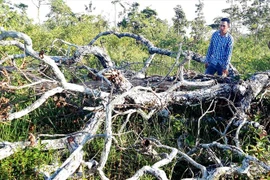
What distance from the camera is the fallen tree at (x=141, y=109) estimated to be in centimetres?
313

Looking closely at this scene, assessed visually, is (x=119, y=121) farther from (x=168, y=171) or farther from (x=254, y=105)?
(x=254, y=105)

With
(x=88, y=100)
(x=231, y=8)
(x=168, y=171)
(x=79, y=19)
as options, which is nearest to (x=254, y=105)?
(x=168, y=171)

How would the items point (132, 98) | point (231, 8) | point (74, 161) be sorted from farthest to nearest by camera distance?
point (231, 8), point (132, 98), point (74, 161)

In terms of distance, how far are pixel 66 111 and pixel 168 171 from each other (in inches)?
55.1

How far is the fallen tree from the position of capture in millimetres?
3131

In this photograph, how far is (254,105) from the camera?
15.3 feet

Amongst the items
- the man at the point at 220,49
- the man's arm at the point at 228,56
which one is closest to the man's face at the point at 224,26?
the man at the point at 220,49

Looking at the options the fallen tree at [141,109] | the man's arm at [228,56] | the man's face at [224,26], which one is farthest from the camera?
the man's face at [224,26]

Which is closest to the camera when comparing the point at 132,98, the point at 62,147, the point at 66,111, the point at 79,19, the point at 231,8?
the point at 62,147

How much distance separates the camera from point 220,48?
5.95 meters

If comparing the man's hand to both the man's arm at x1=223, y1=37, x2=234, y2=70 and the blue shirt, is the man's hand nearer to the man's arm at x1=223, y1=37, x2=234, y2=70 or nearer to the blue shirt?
the man's arm at x1=223, y1=37, x2=234, y2=70

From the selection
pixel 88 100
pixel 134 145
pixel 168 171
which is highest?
pixel 88 100

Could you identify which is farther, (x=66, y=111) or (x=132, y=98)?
(x=66, y=111)

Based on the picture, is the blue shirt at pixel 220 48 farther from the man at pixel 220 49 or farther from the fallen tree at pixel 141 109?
the fallen tree at pixel 141 109
